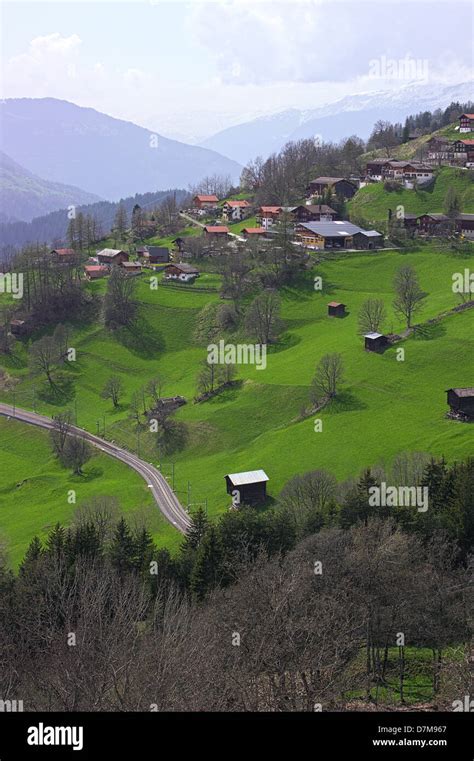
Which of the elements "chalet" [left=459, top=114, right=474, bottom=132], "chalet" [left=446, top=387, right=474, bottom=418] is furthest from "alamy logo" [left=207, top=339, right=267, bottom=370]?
"chalet" [left=459, top=114, right=474, bottom=132]

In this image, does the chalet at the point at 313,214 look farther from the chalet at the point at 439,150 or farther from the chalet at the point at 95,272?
the chalet at the point at 95,272

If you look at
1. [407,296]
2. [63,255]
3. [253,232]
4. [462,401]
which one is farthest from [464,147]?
[462,401]

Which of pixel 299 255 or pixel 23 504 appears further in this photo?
pixel 299 255

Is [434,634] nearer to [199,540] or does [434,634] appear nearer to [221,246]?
[199,540]

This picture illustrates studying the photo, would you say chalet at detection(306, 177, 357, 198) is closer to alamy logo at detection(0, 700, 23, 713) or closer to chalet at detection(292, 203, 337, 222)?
chalet at detection(292, 203, 337, 222)

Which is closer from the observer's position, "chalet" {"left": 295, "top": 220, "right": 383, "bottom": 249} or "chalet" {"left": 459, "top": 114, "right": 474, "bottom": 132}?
"chalet" {"left": 295, "top": 220, "right": 383, "bottom": 249}

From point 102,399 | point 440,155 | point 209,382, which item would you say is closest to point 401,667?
point 209,382
